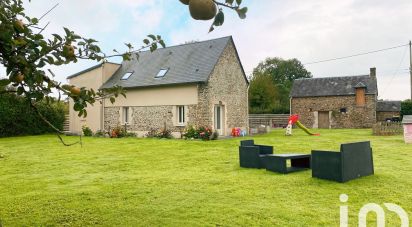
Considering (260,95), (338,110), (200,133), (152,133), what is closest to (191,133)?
(200,133)

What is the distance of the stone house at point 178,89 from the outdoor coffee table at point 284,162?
11.1 meters

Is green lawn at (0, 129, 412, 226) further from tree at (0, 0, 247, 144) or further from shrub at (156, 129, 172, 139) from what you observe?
shrub at (156, 129, 172, 139)

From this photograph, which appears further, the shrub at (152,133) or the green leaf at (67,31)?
the shrub at (152,133)

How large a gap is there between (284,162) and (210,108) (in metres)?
12.2

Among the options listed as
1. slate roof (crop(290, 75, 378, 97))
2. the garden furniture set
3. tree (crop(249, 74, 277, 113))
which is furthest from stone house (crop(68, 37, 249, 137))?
tree (crop(249, 74, 277, 113))

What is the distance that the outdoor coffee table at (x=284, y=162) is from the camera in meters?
8.18

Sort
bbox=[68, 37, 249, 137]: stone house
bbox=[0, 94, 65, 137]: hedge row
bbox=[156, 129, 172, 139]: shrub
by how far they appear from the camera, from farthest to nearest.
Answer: bbox=[0, 94, 65, 137]: hedge row < bbox=[156, 129, 172, 139]: shrub < bbox=[68, 37, 249, 137]: stone house

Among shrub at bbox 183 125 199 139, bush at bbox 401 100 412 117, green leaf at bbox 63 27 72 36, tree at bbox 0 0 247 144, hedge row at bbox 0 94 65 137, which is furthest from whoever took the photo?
bush at bbox 401 100 412 117

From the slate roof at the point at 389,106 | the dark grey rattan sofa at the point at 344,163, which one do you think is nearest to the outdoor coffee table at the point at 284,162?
the dark grey rattan sofa at the point at 344,163

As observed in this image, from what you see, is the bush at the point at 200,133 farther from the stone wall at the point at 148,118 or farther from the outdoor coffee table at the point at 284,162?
the outdoor coffee table at the point at 284,162

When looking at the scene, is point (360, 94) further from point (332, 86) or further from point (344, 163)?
point (344, 163)

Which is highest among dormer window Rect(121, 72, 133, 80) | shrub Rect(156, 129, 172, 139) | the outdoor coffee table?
dormer window Rect(121, 72, 133, 80)

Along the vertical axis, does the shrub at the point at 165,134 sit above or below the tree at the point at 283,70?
below

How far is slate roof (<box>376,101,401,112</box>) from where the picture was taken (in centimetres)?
3294
